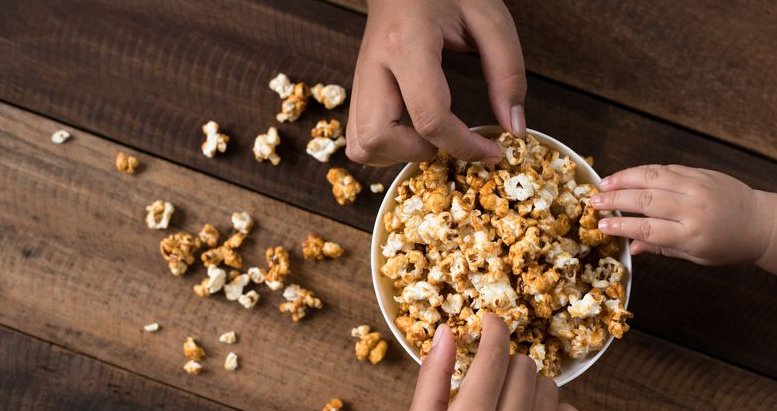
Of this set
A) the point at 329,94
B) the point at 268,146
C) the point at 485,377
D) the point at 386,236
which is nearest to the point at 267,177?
the point at 268,146

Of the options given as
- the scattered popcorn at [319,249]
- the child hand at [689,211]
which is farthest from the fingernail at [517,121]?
the scattered popcorn at [319,249]

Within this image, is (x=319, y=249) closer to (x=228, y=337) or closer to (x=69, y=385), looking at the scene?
(x=228, y=337)

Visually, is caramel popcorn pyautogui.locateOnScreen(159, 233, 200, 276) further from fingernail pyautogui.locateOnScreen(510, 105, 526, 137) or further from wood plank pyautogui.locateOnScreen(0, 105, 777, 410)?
fingernail pyautogui.locateOnScreen(510, 105, 526, 137)

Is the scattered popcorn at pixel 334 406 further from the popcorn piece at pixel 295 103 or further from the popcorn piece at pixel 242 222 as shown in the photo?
the popcorn piece at pixel 295 103

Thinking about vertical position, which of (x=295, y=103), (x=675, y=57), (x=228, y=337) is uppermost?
(x=675, y=57)

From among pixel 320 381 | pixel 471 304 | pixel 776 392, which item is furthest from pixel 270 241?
pixel 776 392

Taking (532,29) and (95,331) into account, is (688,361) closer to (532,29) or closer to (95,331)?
(532,29)
